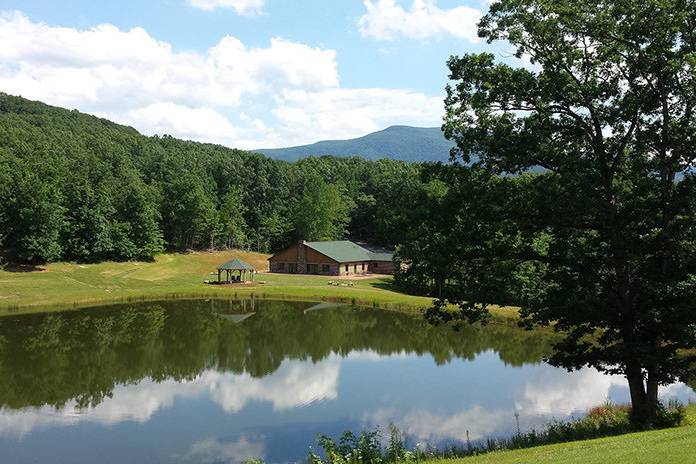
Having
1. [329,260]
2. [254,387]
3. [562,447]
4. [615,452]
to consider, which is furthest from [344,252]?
[615,452]

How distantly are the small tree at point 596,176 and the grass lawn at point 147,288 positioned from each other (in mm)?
26557

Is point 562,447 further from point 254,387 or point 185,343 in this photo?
point 185,343

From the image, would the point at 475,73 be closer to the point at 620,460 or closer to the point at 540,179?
the point at 540,179

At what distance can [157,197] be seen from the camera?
9200 cm

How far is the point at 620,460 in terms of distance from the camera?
10.8 m

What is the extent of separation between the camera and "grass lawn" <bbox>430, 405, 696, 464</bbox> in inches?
420

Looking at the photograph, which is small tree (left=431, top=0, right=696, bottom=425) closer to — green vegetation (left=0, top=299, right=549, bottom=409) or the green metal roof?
green vegetation (left=0, top=299, right=549, bottom=409)

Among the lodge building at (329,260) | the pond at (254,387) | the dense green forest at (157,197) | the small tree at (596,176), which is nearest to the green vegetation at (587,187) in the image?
the small tree at (596,176)

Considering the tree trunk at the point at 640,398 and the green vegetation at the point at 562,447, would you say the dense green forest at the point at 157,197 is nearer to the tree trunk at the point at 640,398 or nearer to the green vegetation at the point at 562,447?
the green vegetation at the point at 562,447

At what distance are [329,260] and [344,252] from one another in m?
3.30

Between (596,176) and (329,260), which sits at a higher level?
(596,176)

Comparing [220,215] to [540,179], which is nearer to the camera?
[540,179]

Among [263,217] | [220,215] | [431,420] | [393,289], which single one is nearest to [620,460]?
[431,420]

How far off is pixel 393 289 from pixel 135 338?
33787 millimetres
